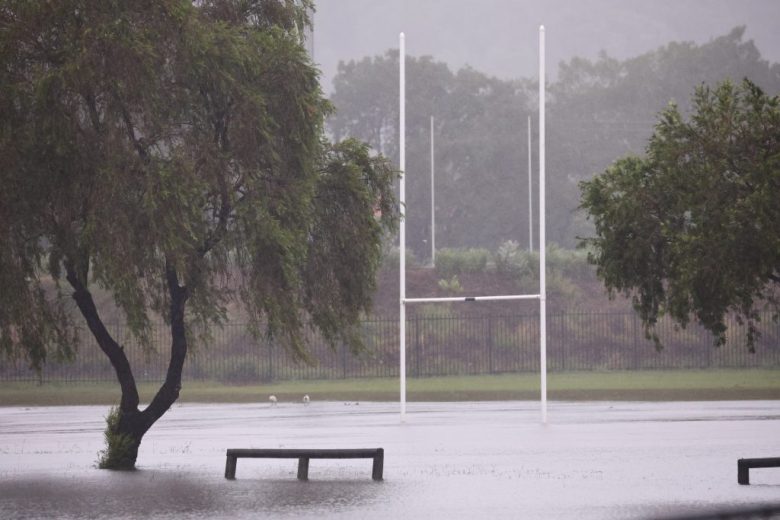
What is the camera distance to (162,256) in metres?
17.8

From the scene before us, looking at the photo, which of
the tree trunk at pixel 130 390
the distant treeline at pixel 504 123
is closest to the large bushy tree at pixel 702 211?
the tree trunk at pixel 130 390

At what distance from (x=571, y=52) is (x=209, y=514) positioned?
8538cm

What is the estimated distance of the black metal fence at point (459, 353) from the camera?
42.3 m

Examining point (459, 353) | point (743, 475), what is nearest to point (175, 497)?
point (743, 475)

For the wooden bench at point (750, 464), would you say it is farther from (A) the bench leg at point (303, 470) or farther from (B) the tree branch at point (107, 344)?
(B) the tree branch at point (107, 344)

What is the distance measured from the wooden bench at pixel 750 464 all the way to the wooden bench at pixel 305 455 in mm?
4132

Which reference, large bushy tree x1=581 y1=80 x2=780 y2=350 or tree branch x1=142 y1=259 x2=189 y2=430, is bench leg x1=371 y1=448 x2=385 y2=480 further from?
large bushy tree x1=581 y1=80 x2=780 y2=350

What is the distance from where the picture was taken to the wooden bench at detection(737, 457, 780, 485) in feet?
47.6

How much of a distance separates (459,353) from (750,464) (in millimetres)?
30796

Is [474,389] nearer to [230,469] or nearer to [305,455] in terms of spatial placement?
[230,469]

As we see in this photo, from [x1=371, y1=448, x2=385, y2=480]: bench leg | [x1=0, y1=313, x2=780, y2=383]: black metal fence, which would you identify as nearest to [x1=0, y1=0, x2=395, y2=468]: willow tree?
[x1=371, y1=448, x2=385, y2=480]: bench leg

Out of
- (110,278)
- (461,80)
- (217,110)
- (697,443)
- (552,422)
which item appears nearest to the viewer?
(110,278)

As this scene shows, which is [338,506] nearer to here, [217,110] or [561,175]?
[217,110]

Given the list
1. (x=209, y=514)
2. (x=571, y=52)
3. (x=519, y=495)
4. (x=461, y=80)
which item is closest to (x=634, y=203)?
(x=519, y=495)
